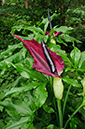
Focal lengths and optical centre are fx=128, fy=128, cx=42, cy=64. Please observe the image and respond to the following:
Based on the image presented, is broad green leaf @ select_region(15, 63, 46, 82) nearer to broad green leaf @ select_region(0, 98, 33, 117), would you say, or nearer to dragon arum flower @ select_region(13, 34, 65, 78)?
dragon arum flower @ select_region(13, 34, 65, 78)

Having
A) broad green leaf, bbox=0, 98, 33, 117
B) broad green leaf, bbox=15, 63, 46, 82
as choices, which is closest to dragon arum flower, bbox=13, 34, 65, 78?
broad green leaf, bbox=15, 63, 46, 82

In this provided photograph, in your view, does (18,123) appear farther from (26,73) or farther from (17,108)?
(26,73)

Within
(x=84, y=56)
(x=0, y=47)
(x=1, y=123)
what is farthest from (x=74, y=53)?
(x=0, y=47)

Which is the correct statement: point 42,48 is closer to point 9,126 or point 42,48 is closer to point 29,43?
point 29,43

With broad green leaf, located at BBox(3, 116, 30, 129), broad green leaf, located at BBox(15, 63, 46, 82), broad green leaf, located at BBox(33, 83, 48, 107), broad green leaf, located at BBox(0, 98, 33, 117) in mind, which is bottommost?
broad green leaf, located at BBox(3, 116, 30, 129)

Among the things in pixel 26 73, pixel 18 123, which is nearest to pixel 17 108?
pixel 18 123

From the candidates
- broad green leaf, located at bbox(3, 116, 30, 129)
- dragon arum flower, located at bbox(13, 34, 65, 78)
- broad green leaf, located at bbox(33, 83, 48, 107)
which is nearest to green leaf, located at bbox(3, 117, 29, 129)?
broad green leaf, located at bbox(3, 116, 30, 129)

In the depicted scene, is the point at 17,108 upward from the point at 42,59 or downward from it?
downward

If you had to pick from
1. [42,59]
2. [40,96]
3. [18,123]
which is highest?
[42,59]

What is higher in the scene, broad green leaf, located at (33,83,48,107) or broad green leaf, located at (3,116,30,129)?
broad green leaf, located at (33,83,48,107)

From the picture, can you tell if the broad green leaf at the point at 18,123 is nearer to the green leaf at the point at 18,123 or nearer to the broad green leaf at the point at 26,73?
the green leaf at the point at 18,123

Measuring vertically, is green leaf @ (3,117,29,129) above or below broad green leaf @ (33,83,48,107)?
below
